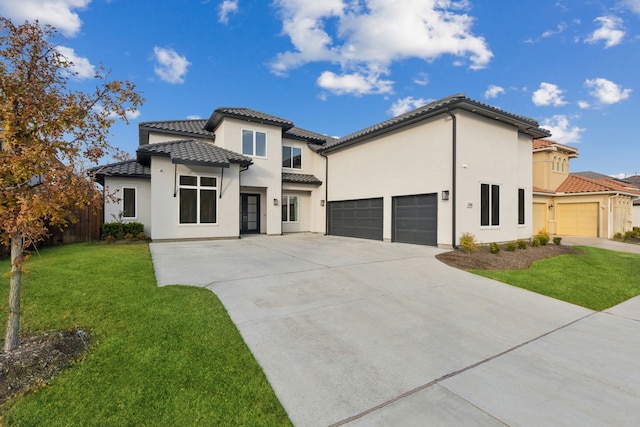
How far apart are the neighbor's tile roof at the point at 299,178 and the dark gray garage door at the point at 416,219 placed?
5.96m

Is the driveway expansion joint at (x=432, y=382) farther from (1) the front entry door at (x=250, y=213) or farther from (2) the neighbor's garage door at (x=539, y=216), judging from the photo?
(2) the neighbor's garage door at (x=539, y=216)

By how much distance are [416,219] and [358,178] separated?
4172 mm

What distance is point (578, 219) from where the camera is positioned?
1884 centimetres

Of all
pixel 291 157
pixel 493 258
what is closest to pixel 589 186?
pixel 493 258

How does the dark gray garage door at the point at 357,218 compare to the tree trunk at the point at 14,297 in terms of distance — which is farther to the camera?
the dark gray garage door at the point at 357,218

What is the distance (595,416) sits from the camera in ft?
7.96

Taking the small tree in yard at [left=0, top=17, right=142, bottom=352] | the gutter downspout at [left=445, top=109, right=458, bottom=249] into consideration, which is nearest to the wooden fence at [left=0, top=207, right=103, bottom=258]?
the small tree in yard at [left=0, top=17, right=142, bottom=352]

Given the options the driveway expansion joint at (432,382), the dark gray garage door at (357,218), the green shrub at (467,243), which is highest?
the dark gray garage door at (357,218)

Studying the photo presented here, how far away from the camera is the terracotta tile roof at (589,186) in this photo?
1770cm

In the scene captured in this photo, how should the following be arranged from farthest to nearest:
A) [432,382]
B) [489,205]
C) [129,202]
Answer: [129,202], [489,205], [432,382]

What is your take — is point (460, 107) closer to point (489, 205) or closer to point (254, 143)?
point (489, 205)

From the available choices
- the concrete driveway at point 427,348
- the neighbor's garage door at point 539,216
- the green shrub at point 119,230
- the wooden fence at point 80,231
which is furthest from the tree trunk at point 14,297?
the neighbor's garage door at point 539,216

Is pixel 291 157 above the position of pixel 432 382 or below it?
above

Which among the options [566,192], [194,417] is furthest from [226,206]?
[566,192]
